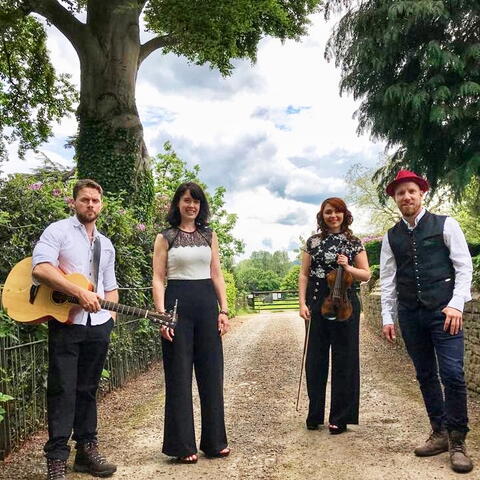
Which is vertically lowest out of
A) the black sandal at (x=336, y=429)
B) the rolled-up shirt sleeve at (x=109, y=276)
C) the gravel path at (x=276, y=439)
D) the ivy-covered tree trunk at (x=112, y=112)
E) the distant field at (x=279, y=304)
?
the distant field at (x=279, y=304)

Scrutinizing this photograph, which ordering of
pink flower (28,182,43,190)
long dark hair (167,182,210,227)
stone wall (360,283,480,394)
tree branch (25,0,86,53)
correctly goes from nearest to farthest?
long dark hair (167,182,210,227) < pink flower (28,182,43,190) < stone wall (360,283,480,394) < tree branch (25,0,86,53)

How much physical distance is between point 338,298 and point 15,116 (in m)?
15.2

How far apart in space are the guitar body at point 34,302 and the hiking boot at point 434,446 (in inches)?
104

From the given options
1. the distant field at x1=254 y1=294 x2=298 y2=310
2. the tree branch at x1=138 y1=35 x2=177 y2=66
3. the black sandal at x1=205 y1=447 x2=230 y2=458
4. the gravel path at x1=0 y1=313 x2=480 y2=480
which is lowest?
the distant field at x1=254 y1=294 x2=298 y2=310

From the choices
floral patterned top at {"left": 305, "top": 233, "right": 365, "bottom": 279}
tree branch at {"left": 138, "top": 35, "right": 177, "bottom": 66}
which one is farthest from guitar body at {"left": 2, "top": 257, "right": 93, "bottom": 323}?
tree branch at {"left": 138, "top": 35, "right": 177, "bottom": 66}

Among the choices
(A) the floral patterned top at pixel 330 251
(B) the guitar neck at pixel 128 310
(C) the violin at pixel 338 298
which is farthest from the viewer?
(A) the floral patterned top at pixel 330 251

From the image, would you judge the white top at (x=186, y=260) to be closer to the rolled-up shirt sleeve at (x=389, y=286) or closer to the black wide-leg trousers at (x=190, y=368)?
the black wide-leg trousers at (x=190, y=368)

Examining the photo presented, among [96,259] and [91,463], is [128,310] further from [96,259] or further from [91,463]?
[91,463]

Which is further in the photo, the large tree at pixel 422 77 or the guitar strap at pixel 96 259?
the large tree at pixel 422 77

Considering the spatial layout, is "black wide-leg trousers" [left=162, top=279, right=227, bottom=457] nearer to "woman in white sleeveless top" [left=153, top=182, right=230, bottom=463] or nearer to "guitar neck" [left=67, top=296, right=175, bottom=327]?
"woman in white sleeveless top" [left=153, top=182, right=230, bottom=463]

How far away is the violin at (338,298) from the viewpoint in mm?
4691

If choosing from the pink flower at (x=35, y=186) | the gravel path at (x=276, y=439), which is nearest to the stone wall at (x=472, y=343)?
the gravel path at (x=276, y=439)

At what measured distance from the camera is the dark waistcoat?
397 cm

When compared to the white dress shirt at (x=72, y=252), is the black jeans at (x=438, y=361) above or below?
below
